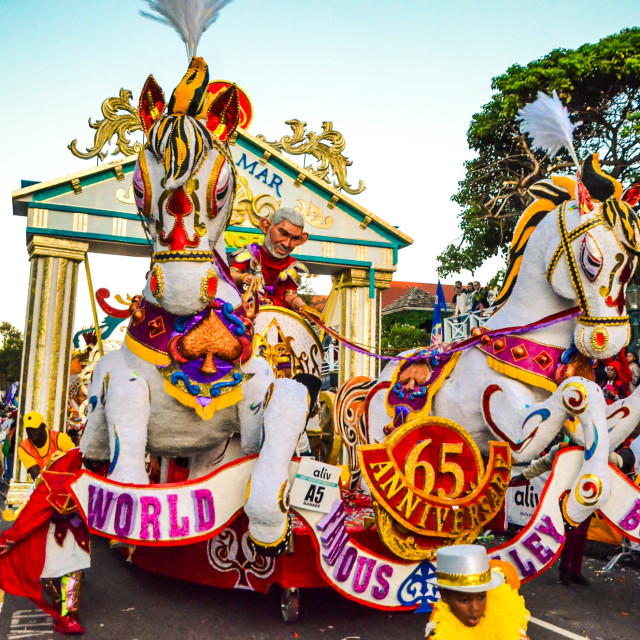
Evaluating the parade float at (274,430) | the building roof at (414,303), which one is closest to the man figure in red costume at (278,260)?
the parade float at (274,430)

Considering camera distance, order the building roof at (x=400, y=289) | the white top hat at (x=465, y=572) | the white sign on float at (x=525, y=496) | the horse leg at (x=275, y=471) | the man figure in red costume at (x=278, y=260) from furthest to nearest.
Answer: the building roof at (x=400, y=289) → the man figure in red costume at (x=278, y=260) → the white sign on float at (x=525, y=496) → the horse leg at (x=275, y=471) → the white top hat at (x=465, y=572)

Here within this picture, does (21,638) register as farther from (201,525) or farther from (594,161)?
(594,161)

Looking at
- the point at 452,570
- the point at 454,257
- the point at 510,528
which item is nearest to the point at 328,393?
the point at 510,528

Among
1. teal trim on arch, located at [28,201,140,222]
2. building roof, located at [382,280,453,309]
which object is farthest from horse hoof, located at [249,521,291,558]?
building roof, located at [382,280,453,309]

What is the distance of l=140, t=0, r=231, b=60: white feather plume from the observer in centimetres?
379

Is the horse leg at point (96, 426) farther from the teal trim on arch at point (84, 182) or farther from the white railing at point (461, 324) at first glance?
the white railing at point (461, 324)

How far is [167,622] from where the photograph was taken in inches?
140

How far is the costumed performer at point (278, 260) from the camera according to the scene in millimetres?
5184

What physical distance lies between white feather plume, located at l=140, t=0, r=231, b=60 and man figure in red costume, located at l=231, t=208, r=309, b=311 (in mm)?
1621

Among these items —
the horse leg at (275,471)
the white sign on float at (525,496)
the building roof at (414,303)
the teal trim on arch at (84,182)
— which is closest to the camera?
the horse leg at (275,471)

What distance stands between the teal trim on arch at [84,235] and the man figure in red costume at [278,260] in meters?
4.47

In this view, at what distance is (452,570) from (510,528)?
15.8 feet

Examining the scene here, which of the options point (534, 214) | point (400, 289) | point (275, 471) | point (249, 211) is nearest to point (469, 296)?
point (249, 211)

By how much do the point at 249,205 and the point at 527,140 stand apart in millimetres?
8863
